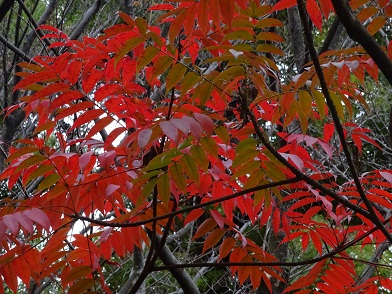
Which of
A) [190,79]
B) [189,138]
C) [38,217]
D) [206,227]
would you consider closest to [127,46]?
[190,79]

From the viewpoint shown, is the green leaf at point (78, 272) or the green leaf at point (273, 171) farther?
the green leaf at point (78, 272)

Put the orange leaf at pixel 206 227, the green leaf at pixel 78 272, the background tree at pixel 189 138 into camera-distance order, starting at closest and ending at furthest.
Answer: the background tree at pixel 189 138
the green leaf at pixel 78 272
the orange leaf at pixel 206 227

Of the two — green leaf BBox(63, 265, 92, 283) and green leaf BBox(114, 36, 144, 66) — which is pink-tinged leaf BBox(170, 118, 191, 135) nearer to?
green leaf BBox(114, 36, 144, 66)

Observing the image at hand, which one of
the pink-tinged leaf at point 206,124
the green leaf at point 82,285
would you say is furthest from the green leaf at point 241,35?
the green leaf at point 82,285

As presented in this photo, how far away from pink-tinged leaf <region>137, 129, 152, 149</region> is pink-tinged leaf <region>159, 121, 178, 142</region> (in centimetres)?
5

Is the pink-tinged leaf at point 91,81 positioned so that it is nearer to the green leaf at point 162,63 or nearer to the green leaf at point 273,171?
the green leaf at point 162,63

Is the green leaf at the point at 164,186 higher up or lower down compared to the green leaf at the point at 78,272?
higher up

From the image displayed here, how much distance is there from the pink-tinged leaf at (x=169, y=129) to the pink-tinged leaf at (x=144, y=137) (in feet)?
0.15

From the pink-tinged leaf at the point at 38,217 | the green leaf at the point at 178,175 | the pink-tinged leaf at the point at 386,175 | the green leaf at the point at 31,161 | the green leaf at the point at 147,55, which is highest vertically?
the green leaf at the point at 147,55

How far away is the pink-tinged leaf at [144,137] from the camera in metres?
1.15

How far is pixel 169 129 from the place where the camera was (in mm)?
1152

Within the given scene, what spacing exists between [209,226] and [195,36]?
24.5 inches

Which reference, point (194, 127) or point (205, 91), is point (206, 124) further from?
point (205, 91)

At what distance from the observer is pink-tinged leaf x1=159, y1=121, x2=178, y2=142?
113cm
